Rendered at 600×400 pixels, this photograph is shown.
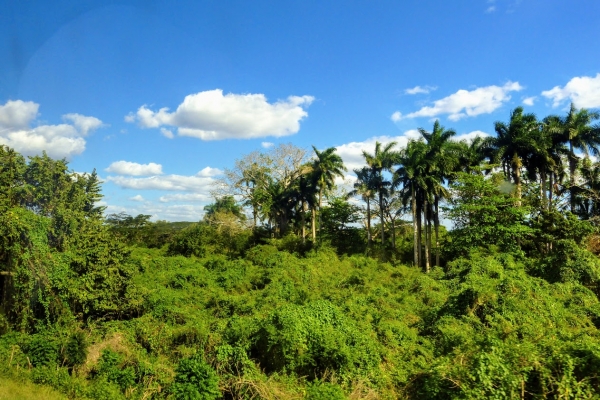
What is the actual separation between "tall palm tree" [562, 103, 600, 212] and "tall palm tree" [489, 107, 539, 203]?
2.17 metres

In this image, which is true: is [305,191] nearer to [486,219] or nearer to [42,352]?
[486,219]

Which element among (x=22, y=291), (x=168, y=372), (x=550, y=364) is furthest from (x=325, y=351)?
(x=22, y=291)

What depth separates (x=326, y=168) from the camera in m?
36.7

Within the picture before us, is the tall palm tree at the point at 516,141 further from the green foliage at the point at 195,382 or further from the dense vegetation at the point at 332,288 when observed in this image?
the green foliage at the point at 195,382

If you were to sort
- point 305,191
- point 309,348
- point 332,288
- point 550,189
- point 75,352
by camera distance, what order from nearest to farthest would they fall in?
1. point 309,348
2. point 75,352
3. point 332,288
4. point 550,189
5. point 305,191

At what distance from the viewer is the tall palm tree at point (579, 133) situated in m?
30.2

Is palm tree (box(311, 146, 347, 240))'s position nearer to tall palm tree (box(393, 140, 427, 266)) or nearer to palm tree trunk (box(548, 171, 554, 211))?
tall palm tree (box(393, 140, 427, 266))

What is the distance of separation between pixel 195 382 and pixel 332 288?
1423cm

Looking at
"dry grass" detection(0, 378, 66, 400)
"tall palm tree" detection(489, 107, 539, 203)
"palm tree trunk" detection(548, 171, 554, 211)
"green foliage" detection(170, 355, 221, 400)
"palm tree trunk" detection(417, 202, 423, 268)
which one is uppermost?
"tall palm tree" detection(489, 107, 539, 203)

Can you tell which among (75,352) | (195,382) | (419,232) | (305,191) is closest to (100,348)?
(75,352)

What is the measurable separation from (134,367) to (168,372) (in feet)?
4.42

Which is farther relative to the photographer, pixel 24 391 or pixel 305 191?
pixel 305 191

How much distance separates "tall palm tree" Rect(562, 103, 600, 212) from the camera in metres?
30.2

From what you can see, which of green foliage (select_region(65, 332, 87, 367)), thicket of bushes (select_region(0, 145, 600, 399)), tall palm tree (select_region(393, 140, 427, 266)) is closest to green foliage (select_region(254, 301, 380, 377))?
thicket of bushes (select_region(0, 145, 600, 399))
